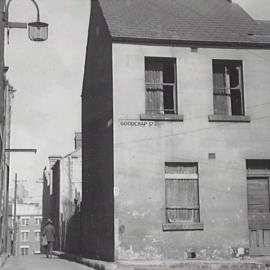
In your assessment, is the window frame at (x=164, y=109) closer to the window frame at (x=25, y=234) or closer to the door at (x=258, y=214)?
the door at (x=258, y=214)

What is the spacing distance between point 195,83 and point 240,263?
620 centimetres

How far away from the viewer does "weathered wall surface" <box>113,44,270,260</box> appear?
17344mm

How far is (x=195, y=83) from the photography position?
18594 mm

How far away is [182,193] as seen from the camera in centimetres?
1788

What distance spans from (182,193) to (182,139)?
1794mm

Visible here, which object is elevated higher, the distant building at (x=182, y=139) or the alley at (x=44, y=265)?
the distant building at (x=182, y=139)

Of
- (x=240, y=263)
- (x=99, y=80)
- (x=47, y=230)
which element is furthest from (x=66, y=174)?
(x=240, y=263)

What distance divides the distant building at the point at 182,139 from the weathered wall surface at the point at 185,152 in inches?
1.3

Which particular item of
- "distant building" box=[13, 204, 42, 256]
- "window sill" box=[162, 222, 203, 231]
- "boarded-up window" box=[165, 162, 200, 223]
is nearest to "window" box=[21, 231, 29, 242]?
"distant building" box=[13, 204, 42, 256]

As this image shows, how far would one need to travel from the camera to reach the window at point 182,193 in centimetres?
1773

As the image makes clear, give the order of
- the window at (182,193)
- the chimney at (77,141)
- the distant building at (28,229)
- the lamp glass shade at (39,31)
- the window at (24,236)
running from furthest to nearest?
the window at (24,236) → the distant building at (28,229) → the chimney at (77,141) → the window at (182,193) → the lamp glass shade at (39,31)

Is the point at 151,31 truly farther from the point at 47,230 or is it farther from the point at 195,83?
the point at 47,230

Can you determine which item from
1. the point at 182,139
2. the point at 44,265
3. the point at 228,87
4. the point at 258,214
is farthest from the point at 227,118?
the point at 44,265

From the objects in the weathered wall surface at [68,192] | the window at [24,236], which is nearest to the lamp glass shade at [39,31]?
the weathered wall surface at [68,192]
